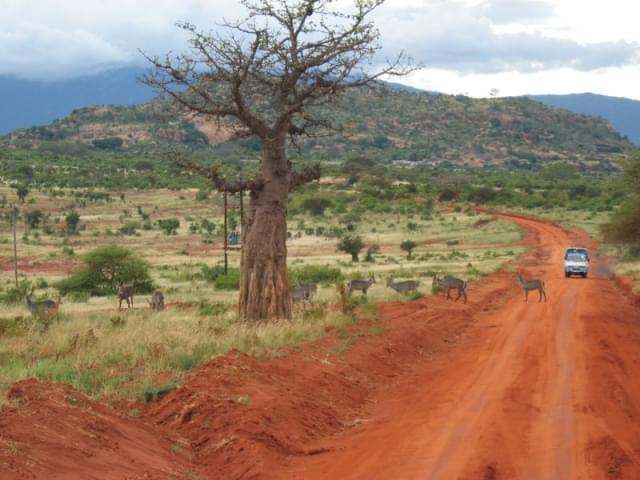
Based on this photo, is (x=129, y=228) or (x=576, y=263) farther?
(x=129, y=228)

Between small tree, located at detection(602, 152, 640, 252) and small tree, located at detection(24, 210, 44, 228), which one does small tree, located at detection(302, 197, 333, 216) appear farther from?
small tree, located at detection(602, 152, 640, 252)

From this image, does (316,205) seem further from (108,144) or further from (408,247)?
(108,144)

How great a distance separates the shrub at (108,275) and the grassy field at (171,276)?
1175 mm

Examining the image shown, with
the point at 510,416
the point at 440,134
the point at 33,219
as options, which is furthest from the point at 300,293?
the point at 440,134

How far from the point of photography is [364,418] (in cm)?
1127

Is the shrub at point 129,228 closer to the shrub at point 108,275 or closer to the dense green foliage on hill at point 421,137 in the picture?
the shrub at point 108,275

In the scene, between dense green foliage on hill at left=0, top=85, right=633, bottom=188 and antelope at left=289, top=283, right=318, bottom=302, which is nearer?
antelope at left=289, top=283, right=318, bottom=302

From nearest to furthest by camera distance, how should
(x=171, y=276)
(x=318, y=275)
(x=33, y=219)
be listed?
(x=318, y=275), (x=171, y=276), (x=33, y=219)

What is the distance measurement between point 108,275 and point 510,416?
27.1 metres

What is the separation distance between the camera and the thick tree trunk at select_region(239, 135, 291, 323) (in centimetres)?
1812

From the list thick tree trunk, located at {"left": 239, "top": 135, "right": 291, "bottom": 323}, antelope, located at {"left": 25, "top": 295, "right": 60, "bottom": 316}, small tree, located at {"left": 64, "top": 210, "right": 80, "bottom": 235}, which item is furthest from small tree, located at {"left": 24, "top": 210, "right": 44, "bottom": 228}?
thick tree trunk, located at {"left": 239, "top": 135, "right": 291, "bottom": 323}

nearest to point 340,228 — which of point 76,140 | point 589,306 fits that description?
point 589,306

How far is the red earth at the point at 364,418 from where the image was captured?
8172mm

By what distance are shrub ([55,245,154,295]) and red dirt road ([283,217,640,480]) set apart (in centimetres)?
1921
